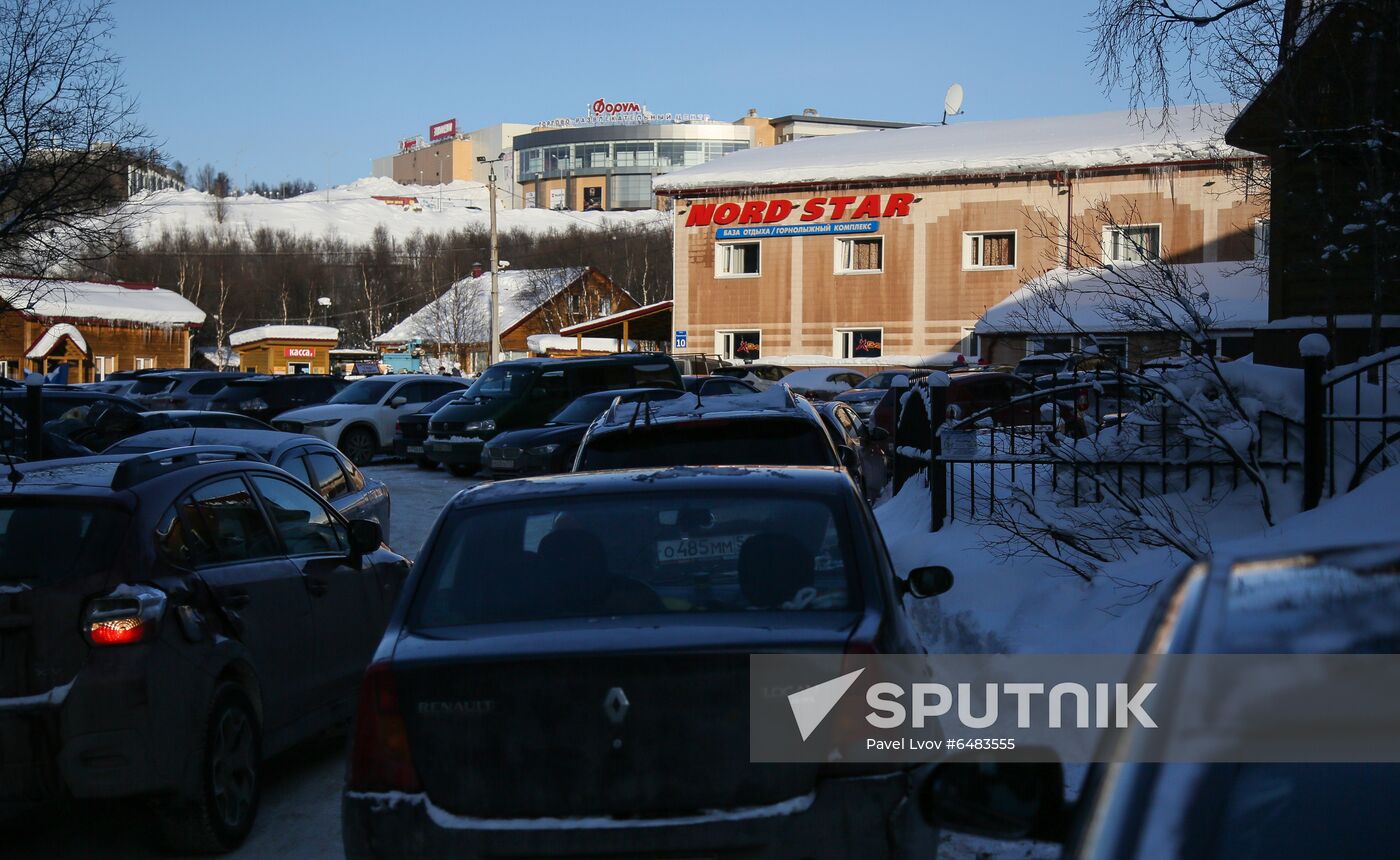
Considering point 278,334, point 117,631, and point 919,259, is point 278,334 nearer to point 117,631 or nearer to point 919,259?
point 919,259

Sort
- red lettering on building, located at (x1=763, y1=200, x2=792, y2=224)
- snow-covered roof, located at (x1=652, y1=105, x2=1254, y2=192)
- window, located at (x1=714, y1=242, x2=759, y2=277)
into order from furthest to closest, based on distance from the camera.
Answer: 1. window, located at (x1=714, y1=242, x2=759, y2=277)
2. red lettering on building, located at (x1=763, y1=200, x2=792, y2=224)
3. snow-covered roof, located at (x1=652, y1=105, x2=1254, y2=192)

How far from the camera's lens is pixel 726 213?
4762 cm

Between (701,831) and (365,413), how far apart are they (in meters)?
24.2

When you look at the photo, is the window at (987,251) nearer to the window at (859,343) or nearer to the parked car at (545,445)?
the window at (859,343)

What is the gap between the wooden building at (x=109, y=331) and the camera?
55.2 meters

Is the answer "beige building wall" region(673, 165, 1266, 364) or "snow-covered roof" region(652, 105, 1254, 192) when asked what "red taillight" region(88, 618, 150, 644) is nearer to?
"beige building wall" region(673, 165, 1266, 364)

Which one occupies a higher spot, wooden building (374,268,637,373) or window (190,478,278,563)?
wooden building (374,268,637,373)

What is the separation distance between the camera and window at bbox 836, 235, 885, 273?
151 ft

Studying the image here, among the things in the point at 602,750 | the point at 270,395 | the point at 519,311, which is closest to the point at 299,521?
the point at 602,750

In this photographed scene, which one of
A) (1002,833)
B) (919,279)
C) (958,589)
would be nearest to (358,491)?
(958,589)

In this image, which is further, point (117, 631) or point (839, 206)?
point (839, 206)

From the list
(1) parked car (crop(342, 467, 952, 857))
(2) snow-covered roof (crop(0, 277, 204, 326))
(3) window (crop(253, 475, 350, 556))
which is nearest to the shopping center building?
(2) snow-covered roof (crop(0, 277, 204, 326))

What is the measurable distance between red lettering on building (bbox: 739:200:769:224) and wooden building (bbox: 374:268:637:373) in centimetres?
2749

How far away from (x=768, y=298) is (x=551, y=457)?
2962cm
